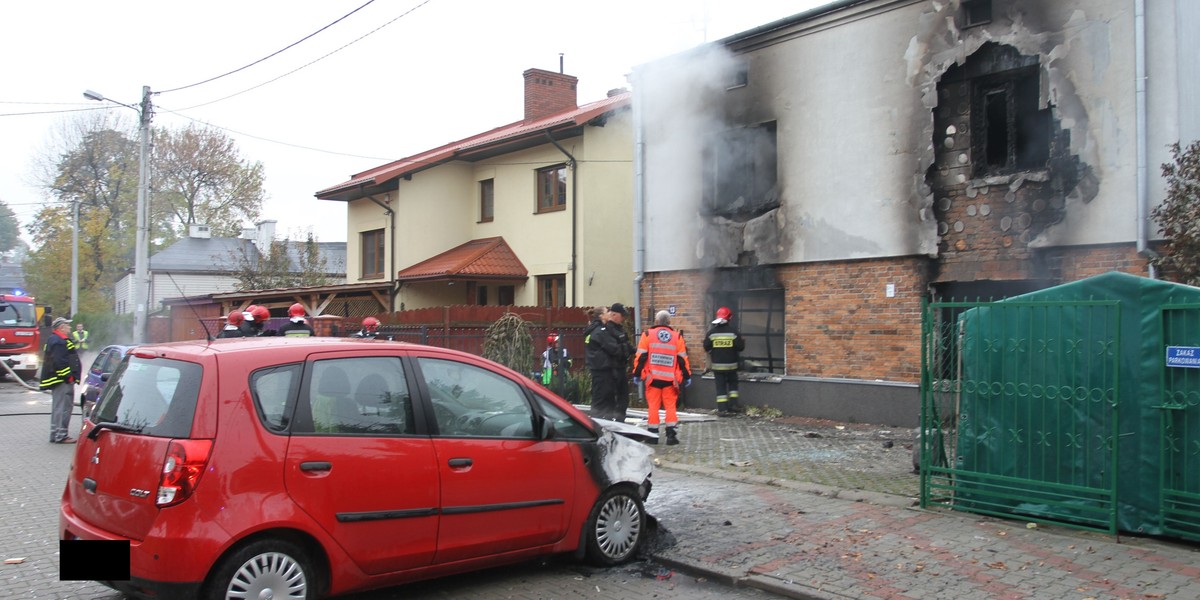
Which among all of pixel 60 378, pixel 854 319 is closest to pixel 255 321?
pixel 60 378

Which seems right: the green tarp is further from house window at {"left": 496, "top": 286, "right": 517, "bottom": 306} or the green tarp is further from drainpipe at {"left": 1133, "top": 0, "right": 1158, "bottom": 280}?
house window at {"left": 496, "top": 286, "right": 517, "bottom": 306}

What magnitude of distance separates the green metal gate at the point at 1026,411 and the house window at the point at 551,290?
1371 cm

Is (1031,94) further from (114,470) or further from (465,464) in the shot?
(114,470)

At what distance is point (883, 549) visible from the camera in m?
5.86

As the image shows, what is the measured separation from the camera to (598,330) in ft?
34.4

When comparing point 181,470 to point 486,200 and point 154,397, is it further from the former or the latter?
point 486,200

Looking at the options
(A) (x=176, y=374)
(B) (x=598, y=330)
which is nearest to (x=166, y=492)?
(A) (x=176, y=374)

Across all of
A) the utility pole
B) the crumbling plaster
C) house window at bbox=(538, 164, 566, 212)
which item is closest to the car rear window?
the crumbling plaster

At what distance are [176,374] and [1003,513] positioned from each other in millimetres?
5873

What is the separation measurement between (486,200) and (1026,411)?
17.9m

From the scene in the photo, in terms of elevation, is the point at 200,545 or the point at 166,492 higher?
the point at 166,492

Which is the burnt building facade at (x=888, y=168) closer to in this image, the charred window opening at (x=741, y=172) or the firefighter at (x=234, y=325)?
the charred window opening at (x=741, y=172)

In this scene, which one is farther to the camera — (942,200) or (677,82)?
(677,82)

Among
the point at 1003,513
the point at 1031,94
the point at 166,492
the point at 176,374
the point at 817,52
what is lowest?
the point at 1003,513
